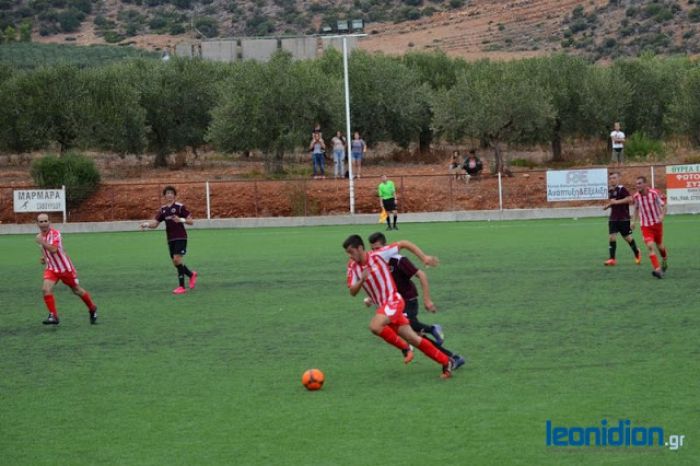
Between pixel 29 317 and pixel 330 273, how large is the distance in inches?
266

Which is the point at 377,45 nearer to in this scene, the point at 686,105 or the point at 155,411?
the point at 686,105

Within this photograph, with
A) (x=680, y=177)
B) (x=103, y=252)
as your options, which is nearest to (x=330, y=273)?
(x=103, y=252)

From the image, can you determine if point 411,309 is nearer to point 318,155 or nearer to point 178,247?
point 178,247

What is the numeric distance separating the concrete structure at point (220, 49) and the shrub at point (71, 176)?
1479 inches

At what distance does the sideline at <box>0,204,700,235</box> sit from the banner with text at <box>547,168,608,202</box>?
3.30 feet

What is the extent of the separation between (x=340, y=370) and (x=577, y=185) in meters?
28.7

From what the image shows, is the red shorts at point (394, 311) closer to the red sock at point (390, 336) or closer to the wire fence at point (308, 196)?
the red sock at point (390, 336)

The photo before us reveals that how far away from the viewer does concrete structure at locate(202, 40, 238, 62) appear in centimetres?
8181

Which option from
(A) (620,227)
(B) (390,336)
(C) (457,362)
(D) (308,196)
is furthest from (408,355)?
(D) (308,196)

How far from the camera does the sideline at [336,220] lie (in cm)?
3816

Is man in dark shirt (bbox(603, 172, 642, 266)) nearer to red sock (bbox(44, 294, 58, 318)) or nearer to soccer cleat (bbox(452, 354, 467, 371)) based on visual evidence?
soccer cleat (bbox(452, 354, 467, 371))

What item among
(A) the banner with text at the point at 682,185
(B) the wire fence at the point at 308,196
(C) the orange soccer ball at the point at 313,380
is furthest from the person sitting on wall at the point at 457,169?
(C) the orange soccer ball at the point at 313,380

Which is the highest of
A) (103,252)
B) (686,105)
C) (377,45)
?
(377,45)

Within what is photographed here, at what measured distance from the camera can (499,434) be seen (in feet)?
29.1
